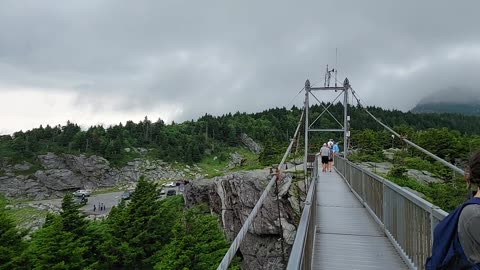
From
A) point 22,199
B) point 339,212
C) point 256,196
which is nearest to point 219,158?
point 22,199

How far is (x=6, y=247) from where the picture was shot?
21203 millimetres

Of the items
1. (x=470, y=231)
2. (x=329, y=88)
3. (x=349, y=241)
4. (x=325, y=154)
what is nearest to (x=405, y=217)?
(x=349, y=241)

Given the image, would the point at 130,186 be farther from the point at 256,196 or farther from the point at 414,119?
the point at 414,119

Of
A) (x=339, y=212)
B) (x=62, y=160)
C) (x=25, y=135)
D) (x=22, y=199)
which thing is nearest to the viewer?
(x=339, y=212)

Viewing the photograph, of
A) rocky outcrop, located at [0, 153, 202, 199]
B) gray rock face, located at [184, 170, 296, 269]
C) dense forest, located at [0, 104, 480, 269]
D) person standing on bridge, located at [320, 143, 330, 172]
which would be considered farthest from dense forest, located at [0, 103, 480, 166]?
person standing on bridge, located at [320, 143, 330, 172]

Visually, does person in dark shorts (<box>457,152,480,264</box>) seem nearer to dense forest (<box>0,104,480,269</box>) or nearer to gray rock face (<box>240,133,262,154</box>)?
dense forest (<box>0,104,480,269</box>)

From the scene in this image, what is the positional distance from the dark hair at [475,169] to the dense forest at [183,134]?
90.7 m

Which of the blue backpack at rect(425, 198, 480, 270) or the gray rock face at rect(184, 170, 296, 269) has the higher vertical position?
the blue backpack at rect(425, 198, 480, 270)

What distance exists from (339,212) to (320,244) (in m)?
2.85

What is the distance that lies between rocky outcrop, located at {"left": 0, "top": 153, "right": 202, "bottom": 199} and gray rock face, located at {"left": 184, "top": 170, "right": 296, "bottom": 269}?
71616 mm

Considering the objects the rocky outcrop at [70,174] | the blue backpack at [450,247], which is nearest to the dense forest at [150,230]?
the blue backpack at [450,247]

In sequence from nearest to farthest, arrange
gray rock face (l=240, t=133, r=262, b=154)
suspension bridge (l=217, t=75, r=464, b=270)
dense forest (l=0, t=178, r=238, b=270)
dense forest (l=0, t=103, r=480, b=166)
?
suspension bridge (l=217, t=75, r=464, b=270) < dense forest (l=0, t=178, r=238, b=270) < dense forest (l=0, t=103, r=480, b=166) < gray rock face (l=240, t=133, r=262, b=154)

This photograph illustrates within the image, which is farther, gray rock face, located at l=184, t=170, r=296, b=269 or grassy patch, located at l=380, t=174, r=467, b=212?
gray rock face, located at l=184, t=170, r=296, b=269

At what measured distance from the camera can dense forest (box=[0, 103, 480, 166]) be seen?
10675 centimetres
